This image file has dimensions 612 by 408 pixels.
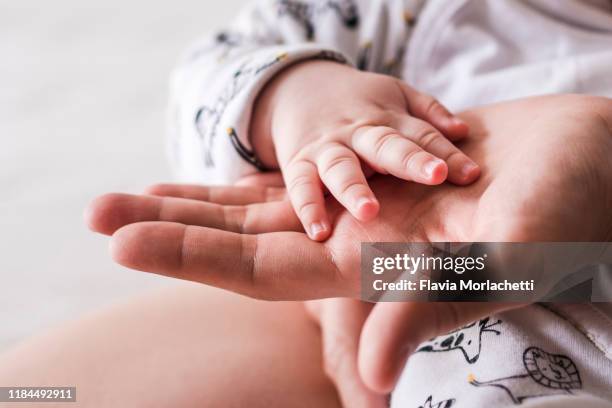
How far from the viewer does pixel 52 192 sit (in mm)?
819

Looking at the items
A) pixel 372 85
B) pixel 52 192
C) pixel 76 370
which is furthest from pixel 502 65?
pixel 52 192

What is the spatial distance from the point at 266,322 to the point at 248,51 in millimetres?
313

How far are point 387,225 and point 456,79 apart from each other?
11.5 inches

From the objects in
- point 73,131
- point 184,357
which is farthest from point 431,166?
point 73,131

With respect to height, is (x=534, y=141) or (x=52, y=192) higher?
(x=534, y=141)

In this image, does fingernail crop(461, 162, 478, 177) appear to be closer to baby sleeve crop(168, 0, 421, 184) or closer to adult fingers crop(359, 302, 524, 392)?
adult fingers crop(359, 302, 524, 392)

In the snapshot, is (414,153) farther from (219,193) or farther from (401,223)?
(219,193)

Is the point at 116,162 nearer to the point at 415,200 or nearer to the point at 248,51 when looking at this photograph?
the point at 248,51

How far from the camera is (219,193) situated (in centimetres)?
49

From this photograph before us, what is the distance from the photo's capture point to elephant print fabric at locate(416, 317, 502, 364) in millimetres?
385

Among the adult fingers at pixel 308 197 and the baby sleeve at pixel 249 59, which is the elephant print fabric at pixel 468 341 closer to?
the adult fingers at pixel 308 197

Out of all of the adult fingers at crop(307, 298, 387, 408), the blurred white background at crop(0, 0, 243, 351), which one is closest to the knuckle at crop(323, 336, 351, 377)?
the adult fingers at crop(307, 298, 387, 408)

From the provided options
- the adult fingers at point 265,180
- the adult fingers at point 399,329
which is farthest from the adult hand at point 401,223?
the adult fingers at point 265,180

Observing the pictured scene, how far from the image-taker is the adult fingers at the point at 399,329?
0.92 ft
